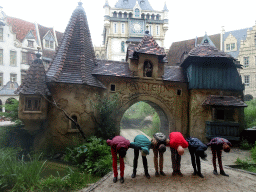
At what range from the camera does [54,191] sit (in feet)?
16.9

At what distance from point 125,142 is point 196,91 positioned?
23.9 ft

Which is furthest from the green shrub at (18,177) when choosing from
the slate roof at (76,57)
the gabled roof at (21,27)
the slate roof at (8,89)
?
the gabled roof at (21,27)

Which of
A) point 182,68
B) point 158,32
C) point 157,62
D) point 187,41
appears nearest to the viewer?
point 157,62

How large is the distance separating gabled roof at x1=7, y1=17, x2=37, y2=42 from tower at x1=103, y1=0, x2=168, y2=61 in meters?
12.8

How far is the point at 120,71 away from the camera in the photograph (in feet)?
34.1

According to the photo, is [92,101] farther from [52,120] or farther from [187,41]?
[187,41]

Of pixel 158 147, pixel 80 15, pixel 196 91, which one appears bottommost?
pixel 158 147

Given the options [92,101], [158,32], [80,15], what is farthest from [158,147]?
[158,32]

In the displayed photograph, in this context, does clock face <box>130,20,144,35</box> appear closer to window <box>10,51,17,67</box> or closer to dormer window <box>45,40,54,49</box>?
dormer window <box>45,40,54,49</box>

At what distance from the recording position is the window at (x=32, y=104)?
27.1 ft

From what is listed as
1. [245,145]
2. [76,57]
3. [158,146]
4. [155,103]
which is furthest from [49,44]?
[245,145]

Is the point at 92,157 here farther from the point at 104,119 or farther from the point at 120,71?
the point at 120,71

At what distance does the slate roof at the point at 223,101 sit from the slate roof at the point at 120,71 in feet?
6.02

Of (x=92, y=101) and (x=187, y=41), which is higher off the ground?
(x=187, y=41)
